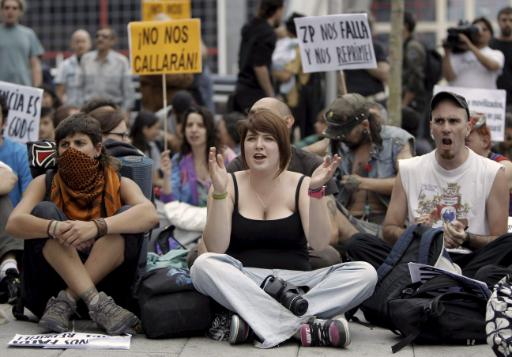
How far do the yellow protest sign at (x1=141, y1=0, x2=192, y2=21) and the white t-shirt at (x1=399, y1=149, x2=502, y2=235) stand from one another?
21.3 ft

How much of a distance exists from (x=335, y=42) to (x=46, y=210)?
372 cm

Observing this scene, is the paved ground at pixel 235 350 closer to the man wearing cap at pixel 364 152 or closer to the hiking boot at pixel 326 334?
the hiking boot at pixel 326 334

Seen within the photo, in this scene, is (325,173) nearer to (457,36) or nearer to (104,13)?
(457,36)

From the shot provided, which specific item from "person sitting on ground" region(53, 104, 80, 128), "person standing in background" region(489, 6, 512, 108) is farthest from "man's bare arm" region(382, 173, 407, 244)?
"person standing in background" region(489, 6, 512, 108)

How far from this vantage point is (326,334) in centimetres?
616

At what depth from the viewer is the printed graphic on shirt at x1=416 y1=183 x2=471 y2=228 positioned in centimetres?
700

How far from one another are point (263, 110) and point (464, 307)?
1545 millimetres

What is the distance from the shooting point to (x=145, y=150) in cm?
1159

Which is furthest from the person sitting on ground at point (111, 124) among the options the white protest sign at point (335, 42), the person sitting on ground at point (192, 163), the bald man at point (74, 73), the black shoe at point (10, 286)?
the bald man at point (74, 73)

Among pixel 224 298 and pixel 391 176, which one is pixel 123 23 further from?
pixel 224 298

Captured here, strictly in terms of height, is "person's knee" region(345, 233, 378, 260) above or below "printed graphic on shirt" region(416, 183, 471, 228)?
below

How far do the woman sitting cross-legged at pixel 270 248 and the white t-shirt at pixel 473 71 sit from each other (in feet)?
17.7

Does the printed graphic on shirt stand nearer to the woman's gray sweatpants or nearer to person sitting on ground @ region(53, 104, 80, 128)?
the woman's gray sweatpants

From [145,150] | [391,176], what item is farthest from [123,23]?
[391,176]
